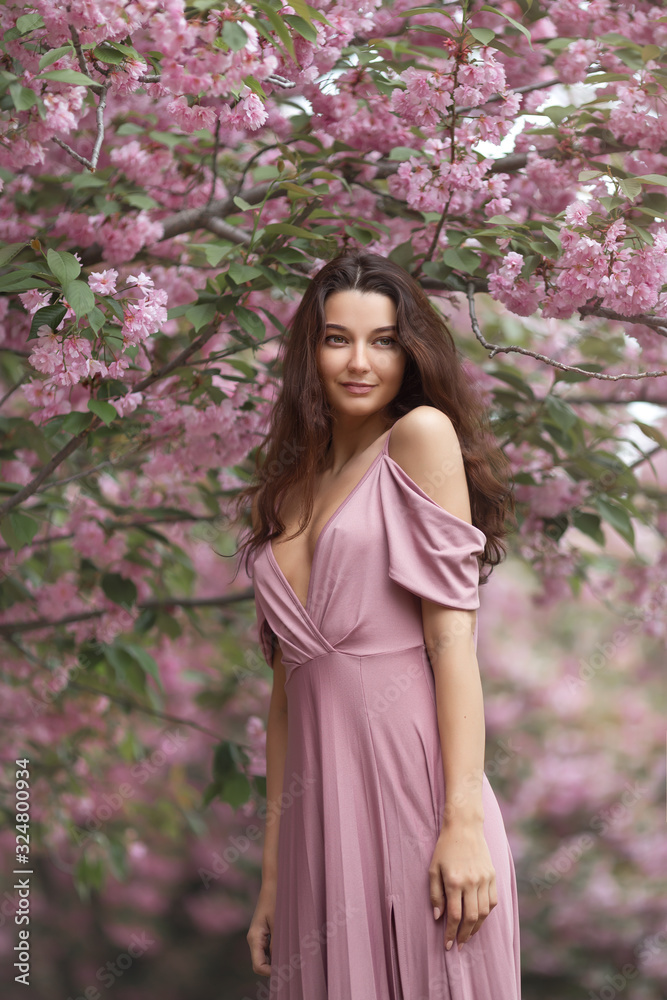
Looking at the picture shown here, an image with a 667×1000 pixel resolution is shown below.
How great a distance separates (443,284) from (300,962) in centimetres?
128

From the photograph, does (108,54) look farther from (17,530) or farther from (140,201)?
(17,530)

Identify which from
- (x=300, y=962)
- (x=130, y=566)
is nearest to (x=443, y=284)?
(x=130, y=566)

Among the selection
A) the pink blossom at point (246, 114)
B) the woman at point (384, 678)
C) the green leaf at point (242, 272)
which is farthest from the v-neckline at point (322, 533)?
the pink blossom at point (246, 114)

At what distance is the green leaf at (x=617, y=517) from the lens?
6.99 feet

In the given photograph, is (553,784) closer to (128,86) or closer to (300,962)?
(300,962)

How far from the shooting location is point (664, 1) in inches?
78.0

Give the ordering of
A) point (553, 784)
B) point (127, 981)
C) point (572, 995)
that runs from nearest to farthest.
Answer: point (572, 995)
point (553, 784)
point (127, 981)

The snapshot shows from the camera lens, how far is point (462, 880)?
50.1 inches

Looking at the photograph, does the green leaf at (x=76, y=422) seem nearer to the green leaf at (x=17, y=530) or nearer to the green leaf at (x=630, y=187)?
the green leaf at (x=17, y=530)

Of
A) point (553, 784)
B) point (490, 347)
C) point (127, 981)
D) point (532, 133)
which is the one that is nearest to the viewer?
point (490, 347)

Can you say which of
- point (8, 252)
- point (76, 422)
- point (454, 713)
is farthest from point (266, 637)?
point (8, 252)

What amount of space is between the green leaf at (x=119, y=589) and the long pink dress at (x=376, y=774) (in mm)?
892

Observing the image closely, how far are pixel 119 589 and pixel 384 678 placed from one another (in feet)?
3.52

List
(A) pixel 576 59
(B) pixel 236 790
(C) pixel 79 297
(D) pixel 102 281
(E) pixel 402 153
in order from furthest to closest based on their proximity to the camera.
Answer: (B) pixel 236 790
(A) pixel 576 59
(E) pixel 402 153
(D) pixel 102 281
(C) pixel 79 297
